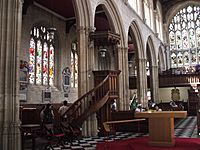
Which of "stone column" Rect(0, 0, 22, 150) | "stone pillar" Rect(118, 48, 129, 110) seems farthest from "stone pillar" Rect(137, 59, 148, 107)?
"stone column" Rect(0, 0, 22, 150)

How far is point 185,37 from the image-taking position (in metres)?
28.2

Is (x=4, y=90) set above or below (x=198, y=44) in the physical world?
below

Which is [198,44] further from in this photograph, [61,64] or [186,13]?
[61,64]

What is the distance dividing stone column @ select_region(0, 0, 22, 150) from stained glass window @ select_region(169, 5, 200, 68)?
76.7ft

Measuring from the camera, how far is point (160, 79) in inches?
955

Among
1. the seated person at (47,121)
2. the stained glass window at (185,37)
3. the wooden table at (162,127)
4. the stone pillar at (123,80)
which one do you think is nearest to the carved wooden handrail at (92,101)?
the seated person at (47,121)

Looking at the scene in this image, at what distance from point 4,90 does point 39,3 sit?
10.6 m

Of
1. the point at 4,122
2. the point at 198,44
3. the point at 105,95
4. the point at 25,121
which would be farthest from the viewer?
the point at 198,44

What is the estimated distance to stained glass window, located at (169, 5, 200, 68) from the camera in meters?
27.4

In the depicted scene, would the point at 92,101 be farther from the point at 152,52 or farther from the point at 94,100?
the point at 152,52

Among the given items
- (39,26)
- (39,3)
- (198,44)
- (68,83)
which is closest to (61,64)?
(68,83)

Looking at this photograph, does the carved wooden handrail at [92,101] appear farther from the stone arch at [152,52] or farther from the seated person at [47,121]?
the stone arch at [152,52]

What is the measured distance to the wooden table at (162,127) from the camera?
6152 millimetres

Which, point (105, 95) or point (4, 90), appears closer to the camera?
point (4, 90)
